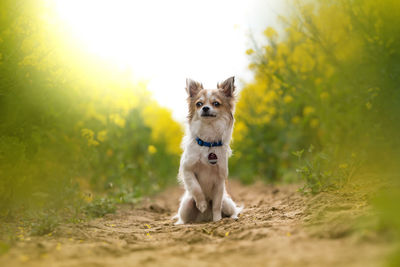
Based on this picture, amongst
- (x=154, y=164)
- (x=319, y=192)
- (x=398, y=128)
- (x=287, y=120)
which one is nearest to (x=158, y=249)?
(x=319, y=192)

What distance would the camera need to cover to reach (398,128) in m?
4.61

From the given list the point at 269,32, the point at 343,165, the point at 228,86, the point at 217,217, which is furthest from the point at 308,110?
the point at 217,217

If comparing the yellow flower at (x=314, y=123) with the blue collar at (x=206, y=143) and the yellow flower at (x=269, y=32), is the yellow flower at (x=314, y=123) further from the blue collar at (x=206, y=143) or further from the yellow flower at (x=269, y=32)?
the blue collar at (x=206, y=143)

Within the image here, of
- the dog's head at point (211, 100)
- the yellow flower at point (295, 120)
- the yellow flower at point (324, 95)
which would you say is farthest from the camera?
the yellow flower at point (295, 120)

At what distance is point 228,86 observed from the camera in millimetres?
5258

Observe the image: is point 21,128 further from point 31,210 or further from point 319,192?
point 319,192

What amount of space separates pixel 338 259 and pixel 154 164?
29.0ft

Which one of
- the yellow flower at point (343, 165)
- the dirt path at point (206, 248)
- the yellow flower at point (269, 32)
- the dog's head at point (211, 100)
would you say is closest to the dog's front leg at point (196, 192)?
the dirt path at point (206, 248)

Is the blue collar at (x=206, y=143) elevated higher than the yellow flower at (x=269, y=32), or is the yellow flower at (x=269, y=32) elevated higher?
the yellow flower at (x=269, y=32)

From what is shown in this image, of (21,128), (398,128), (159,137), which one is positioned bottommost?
(398,128)

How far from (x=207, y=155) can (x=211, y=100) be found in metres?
0.76

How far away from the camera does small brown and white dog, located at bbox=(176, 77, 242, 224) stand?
487cm

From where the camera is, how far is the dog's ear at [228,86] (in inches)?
206

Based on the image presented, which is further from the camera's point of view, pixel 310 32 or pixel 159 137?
pixel 159 137
